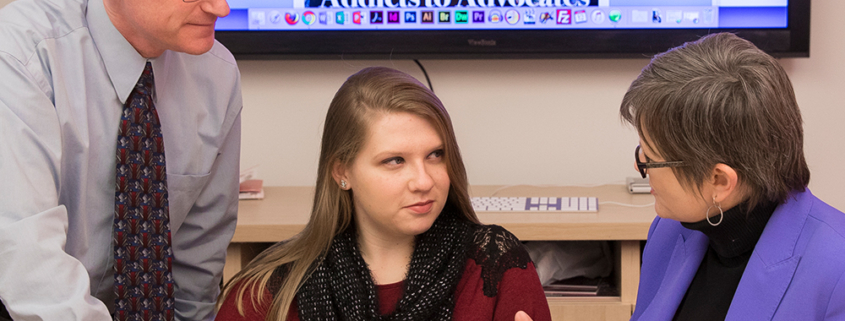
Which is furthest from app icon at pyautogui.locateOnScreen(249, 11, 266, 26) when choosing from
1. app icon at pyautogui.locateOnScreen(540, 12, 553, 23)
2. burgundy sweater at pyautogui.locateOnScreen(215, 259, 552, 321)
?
burgundy sweater at pyautogui.locateOnScreen(215, 259, 552, 321)

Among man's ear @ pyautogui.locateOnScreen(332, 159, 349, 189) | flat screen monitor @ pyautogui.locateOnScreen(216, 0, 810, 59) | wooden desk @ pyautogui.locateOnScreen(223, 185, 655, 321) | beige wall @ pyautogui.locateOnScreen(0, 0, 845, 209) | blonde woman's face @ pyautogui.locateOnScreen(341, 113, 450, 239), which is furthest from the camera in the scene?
beige wall @ pyautogui.locateOnScreen(0, 0, 845, 209)

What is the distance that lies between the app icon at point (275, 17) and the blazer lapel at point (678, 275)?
60.3 inches

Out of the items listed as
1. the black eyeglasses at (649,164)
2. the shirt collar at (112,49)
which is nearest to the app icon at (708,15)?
the black eyeglasses at (649,164)

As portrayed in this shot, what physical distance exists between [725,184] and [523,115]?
1.42m

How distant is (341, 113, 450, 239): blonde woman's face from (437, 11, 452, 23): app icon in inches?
42.4

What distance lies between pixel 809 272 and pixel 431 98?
26.6 inches

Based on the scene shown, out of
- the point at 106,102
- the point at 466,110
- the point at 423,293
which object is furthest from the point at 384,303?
the point at 466,110

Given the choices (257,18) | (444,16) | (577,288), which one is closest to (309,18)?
(257,18)

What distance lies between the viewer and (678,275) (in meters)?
1.22

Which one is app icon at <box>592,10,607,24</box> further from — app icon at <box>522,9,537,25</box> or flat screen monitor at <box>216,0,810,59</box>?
app icon at <box>522,9,537,25</box>

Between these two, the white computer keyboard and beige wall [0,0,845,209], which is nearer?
the white computer keyboard

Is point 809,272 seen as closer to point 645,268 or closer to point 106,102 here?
point 645,268

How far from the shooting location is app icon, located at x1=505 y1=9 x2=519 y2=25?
2.32 m

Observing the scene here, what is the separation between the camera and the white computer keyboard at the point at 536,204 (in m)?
2.09
